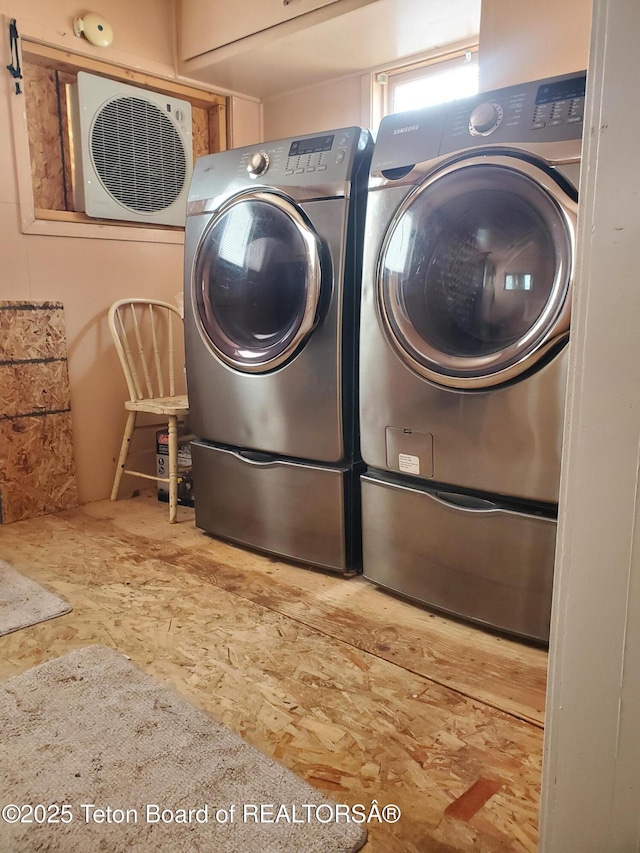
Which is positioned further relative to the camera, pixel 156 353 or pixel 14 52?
pixel 156 353

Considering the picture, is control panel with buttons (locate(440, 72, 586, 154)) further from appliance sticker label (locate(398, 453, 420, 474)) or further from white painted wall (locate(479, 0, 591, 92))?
appliance sticker label (locate(398, 453, 420, 474))

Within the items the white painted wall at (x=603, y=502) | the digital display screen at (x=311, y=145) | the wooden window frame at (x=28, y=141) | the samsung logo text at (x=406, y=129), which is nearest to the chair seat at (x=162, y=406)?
the wooden window frame at (x=28, y=141)

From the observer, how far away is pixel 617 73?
561 millimetres

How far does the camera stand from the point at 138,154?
8.82ft

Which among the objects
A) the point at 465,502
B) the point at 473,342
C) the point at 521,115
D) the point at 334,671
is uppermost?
the point at 521,115

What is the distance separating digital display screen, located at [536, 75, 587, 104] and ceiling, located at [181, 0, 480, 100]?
39.4 inches

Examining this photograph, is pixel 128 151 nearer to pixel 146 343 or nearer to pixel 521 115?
pixel 146 343

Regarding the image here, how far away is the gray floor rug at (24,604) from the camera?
1.62m

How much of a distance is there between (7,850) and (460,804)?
0.70m

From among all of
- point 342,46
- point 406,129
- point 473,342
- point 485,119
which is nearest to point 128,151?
point 342,46

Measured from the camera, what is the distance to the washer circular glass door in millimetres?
1785

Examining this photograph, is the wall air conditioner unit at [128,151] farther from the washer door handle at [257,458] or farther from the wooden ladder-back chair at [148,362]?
the washer door handle at [257,458]

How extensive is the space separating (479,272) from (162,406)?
134 cm

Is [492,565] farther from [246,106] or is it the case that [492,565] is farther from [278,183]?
[246,106]
